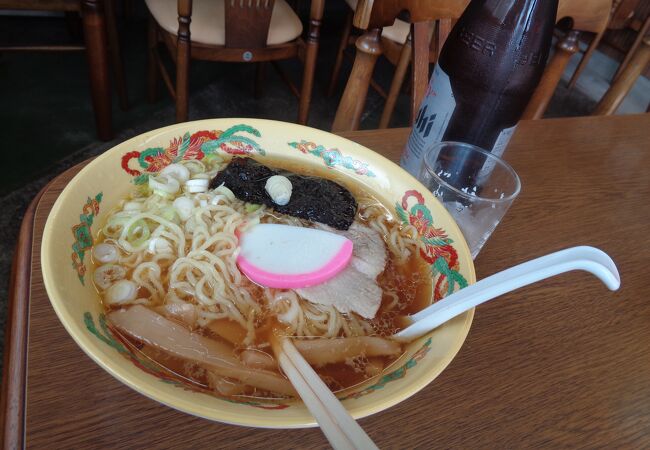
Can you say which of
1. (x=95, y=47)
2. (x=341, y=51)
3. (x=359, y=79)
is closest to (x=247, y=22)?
(x=95, y=47)

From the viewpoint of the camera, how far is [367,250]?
75cm

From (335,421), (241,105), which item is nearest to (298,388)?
(335,421)

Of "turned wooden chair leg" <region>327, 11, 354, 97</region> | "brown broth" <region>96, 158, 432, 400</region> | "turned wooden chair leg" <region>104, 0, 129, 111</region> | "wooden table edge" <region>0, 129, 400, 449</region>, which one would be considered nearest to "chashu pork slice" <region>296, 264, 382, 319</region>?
"brown broth" <region>96, 158, 432, 400</region>

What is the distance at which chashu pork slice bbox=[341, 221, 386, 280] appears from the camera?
73cm

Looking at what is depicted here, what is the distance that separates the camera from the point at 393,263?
2.51 feet

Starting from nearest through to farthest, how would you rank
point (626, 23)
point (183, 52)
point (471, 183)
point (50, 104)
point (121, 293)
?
point (121, 293) → point (471, 183) → point (183, 52) → point (50, 104) → point (626, 23)

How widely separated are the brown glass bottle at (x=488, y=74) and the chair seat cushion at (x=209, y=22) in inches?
49.1

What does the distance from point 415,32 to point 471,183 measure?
1.52 ft

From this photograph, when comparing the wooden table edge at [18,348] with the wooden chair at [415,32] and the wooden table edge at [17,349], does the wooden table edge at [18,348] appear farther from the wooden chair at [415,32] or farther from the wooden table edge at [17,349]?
the wooden chair at [415,32]

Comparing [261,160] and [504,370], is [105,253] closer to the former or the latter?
[261,160]

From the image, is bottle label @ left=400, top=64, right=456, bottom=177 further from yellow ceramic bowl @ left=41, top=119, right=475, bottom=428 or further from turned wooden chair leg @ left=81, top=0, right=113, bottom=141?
turned wooden chair leg @ left=81, top=0, right=113, bottom=141

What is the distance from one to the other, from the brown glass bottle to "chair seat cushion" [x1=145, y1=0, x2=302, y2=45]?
4.09ft

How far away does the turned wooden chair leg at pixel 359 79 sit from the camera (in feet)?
3.60

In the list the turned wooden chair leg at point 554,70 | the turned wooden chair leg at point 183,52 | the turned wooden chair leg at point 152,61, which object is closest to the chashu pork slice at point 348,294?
the turned wooden chair leg at point 554,70
